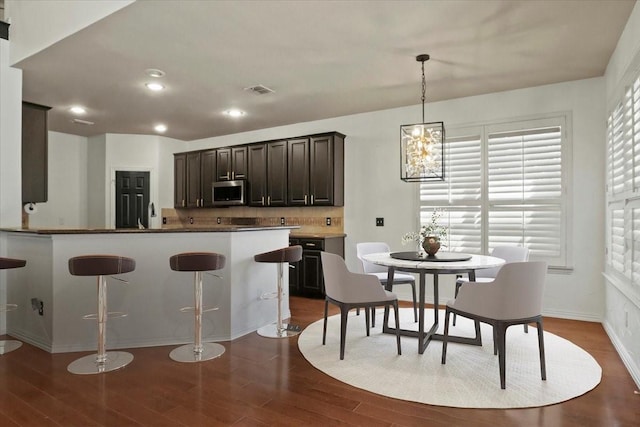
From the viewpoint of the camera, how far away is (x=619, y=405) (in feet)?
7.68

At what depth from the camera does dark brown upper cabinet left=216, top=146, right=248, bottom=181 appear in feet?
21.1

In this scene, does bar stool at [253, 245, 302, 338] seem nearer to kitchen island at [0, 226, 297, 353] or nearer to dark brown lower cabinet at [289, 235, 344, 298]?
kitchen island at [0, 226, 297, 353]

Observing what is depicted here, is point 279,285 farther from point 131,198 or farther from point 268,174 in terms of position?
point 131,198

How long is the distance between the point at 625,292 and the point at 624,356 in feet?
1.67

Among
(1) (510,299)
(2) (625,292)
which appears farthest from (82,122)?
(2) (625,292)

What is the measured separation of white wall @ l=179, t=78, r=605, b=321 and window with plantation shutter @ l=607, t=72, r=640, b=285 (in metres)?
0.31

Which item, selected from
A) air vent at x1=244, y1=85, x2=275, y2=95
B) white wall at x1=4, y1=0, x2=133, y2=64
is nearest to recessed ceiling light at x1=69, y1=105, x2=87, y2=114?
white wall at x1=4, y1=0, x2=133, y2=64

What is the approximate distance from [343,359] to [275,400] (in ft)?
2.58

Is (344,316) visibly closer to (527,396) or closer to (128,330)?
(527,396)

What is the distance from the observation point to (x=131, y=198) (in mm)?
6957

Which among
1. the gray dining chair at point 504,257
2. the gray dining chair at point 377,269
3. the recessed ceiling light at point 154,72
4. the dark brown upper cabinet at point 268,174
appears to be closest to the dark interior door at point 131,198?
the dark brown upper cabinet at point 268,174

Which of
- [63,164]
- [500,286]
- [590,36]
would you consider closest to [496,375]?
[500,286]

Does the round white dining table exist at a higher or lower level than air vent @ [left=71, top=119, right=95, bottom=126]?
lower

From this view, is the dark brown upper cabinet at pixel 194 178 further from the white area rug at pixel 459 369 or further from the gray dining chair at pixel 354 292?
the gray dining chair at pixel 354 292
